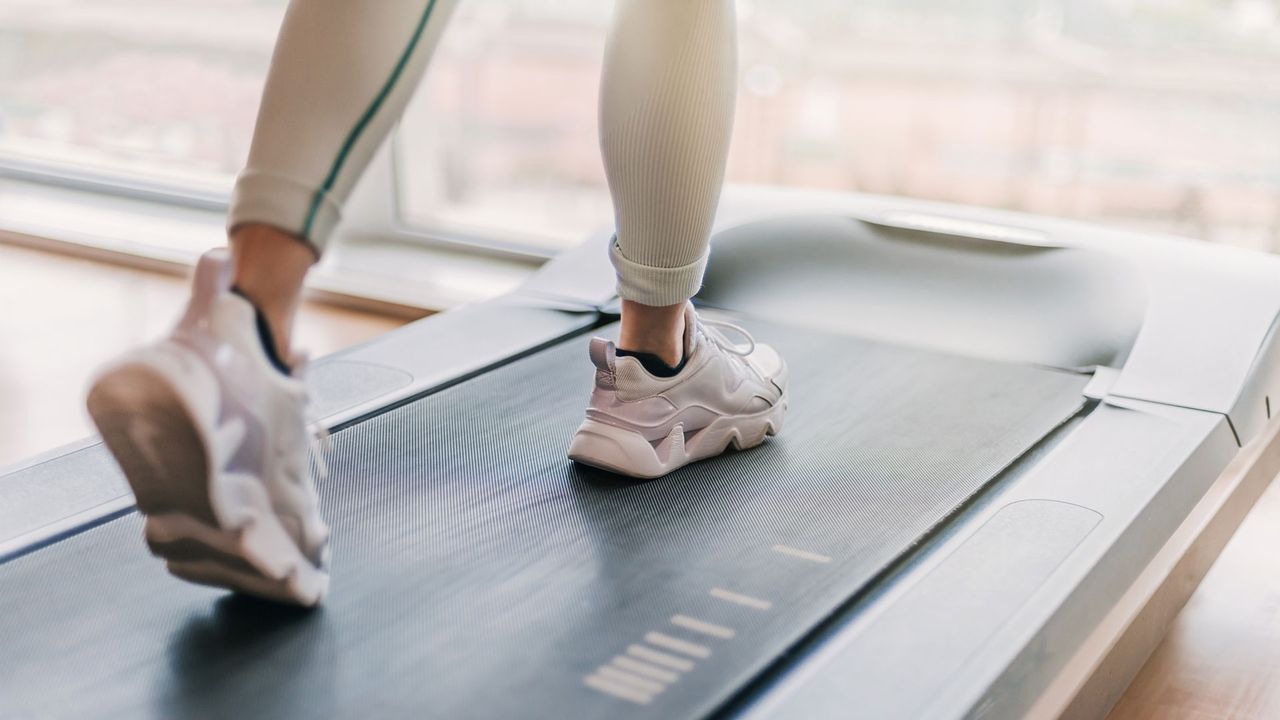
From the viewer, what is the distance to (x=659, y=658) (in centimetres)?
97

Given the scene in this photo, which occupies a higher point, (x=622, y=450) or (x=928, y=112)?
(x=928, y=112)

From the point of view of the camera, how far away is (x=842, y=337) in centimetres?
184

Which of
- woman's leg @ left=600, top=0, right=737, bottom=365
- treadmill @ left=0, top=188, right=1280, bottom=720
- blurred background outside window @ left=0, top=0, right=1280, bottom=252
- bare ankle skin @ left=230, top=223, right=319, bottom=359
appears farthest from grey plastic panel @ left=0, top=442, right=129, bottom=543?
blurred background outside window @ left=0, top=0, right=1280, bottom=252

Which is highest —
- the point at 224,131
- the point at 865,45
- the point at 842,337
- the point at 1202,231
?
the point at 865,45

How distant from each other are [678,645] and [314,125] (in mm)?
489

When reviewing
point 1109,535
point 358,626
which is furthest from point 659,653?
point 1109,535

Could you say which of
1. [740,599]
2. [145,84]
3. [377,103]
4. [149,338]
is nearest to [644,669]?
[740,599]

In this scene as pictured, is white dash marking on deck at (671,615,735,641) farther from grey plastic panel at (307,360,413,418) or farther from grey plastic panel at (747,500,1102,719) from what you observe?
grey plastic panel at (307,360,413,418)

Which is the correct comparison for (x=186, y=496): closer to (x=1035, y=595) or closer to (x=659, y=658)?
(x=659, y=658)

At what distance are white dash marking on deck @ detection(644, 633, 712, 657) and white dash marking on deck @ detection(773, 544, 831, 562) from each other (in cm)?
19

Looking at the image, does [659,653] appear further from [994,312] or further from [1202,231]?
[1202,231]

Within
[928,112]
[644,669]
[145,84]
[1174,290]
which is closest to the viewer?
[644,669]

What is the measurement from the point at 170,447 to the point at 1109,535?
83cm

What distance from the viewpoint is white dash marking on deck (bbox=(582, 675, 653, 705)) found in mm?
908
